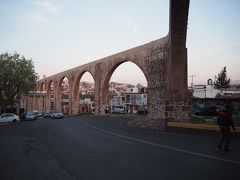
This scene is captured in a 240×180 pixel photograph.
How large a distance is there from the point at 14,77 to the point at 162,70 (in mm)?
25587

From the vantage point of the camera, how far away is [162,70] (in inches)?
1199

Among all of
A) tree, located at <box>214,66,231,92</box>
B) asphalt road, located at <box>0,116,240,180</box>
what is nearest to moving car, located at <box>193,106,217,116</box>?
asphalt road, located at <box>0,116,240,180</box>

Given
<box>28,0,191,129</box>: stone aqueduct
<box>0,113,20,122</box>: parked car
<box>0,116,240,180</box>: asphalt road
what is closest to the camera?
<box>0,116,240,180</box>: asphalt road

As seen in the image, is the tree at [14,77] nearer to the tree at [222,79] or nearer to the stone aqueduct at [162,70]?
the stone aqueduct at [162,70]

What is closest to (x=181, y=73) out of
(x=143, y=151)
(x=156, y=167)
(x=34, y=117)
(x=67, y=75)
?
(x=143, y=151)

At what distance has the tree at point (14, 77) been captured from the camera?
Answer: 47969 millimetres

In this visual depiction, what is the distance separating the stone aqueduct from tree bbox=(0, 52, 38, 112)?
8.96 m

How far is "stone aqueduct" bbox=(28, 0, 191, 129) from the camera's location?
21.3 m

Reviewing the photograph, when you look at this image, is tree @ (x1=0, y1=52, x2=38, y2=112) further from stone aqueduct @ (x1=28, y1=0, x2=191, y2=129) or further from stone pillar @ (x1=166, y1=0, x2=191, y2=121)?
stone pillar @ (x1=166, y1=0, x2=191, y2=121)

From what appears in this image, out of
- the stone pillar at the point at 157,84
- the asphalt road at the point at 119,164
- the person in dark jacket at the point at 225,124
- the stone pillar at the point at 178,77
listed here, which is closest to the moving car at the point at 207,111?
the stone pillar at the point at 157,84

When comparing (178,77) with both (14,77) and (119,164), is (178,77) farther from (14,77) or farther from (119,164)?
(14,77)

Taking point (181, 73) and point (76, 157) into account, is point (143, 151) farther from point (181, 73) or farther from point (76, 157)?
point (181, 73)

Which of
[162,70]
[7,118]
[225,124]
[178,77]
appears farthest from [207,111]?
[7,118]

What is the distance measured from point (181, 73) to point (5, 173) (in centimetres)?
1573
